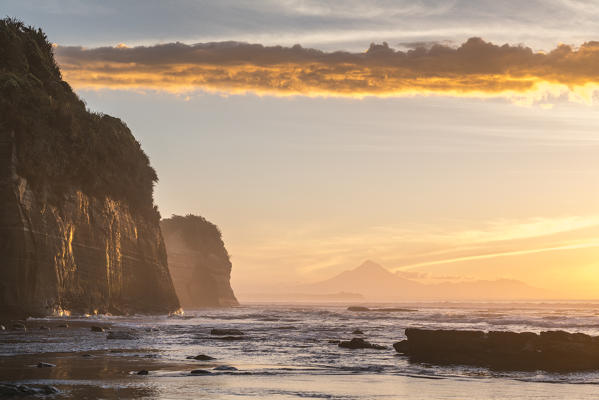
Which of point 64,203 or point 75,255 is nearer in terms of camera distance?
point 64,203

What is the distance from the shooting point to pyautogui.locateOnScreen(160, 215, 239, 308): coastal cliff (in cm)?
17650

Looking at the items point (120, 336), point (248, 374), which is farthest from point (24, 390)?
point (120, 336)

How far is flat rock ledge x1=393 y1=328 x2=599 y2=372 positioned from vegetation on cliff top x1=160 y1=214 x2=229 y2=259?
153 metres

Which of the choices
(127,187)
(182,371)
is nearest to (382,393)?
(182,371)

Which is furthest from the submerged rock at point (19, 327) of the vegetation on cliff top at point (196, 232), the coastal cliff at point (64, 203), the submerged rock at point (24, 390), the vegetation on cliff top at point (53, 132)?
the vegetation on cliff top at point (196, 232)

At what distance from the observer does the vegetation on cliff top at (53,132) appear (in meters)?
68.3

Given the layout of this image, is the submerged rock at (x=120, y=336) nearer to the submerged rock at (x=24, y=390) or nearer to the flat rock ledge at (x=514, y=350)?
the flat rock ledge at (x=514, y=350)

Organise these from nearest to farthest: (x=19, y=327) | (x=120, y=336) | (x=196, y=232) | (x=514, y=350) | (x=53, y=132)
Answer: (x=514, y=350), (x=120, y=336), (x=19, y=327), (x=53, y=132), (x=196, y=232)

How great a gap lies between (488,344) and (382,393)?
1437 centimetres

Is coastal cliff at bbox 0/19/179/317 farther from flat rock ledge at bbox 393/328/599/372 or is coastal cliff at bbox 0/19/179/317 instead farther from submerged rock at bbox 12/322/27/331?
flat rock ledge at bbox 393/328/599/372

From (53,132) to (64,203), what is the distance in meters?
7.52

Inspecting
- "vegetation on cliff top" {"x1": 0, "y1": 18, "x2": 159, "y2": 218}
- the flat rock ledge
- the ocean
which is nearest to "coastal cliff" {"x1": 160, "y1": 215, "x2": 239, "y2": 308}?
"vegetation on cliff top" {"x1": 0, "y1": 18, "x2": 159, "y2": 218}

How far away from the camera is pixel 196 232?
629ft

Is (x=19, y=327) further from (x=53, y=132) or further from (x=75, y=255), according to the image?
(x=53, y=132)
